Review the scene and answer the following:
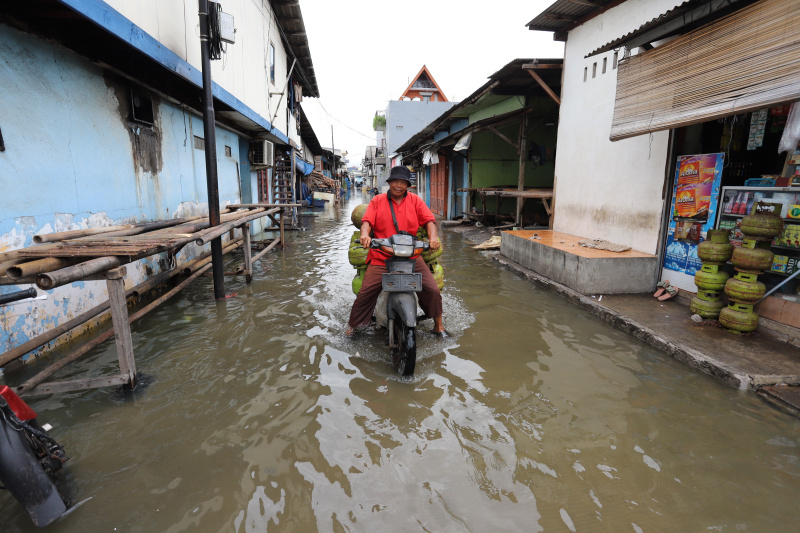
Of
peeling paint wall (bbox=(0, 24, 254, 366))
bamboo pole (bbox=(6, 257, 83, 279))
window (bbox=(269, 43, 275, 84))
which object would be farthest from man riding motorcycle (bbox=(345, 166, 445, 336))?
window (bbox=(269, 43, 275, 84))

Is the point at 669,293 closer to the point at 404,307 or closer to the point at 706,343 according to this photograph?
the point at 706,343

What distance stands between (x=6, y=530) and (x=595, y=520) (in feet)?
10.4

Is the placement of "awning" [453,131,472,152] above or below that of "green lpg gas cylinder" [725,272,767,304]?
above

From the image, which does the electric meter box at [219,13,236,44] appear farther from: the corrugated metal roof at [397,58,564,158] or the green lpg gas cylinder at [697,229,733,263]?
the green lpg gas cylinder at [697,229,733,263]

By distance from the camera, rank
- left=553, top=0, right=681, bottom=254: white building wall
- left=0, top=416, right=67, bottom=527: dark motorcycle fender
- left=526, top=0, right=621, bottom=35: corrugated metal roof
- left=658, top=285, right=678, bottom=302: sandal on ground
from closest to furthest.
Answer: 1. left=0, top=416, right=67, bottom=527: dark motorcycle fender
2. left=658, top=285, right=678, bottom=302: sandal on ground
3. left=553, top=0, right=681, bottom=254: white building wall
4. left=526, top=0, right=621, bottom=35: corrugated metal roof

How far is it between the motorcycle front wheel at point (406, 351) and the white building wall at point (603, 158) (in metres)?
4.81

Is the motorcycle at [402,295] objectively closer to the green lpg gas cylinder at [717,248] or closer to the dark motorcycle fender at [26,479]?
the dark motorcycle fender at [26,479]

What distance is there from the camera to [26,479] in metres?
2.03

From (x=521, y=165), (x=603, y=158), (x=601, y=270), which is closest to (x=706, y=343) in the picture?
(x=601, y=270)

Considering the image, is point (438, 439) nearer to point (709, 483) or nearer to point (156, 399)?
point (709, 483)

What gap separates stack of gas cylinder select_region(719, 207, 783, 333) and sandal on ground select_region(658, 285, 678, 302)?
1.23m

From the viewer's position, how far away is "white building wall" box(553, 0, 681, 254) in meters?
6.56

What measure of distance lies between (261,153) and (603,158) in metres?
10.4

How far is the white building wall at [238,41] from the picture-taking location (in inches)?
211
